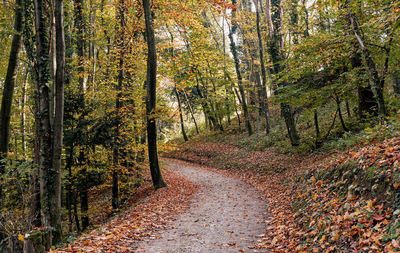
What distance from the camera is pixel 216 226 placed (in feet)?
22.4

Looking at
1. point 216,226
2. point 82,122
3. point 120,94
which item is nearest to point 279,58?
point 120,94

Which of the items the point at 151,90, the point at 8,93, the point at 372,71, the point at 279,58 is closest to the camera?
the point at 372,71

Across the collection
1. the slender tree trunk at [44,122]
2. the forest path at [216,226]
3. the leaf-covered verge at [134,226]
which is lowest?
the forest path at [216,226]

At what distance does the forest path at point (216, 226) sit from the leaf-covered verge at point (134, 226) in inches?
12.1

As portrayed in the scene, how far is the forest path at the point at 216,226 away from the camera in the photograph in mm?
5500

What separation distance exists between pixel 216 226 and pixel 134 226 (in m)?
2.16

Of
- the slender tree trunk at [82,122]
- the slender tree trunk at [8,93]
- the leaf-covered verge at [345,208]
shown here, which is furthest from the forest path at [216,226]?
the slender tree trunk at [8,93]

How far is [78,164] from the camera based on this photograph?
1155 centimetres

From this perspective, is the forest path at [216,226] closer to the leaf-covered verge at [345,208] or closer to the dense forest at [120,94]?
the leaf-covered verge at [345,208]

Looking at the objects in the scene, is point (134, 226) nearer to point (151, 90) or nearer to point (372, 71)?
point (151, 90)

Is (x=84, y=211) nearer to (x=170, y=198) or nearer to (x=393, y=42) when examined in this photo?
(x=170, y=198)

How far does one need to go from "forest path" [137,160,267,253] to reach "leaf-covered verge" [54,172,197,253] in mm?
306

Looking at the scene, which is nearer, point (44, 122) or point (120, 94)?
point (44, 122)

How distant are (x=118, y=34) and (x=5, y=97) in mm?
5833
